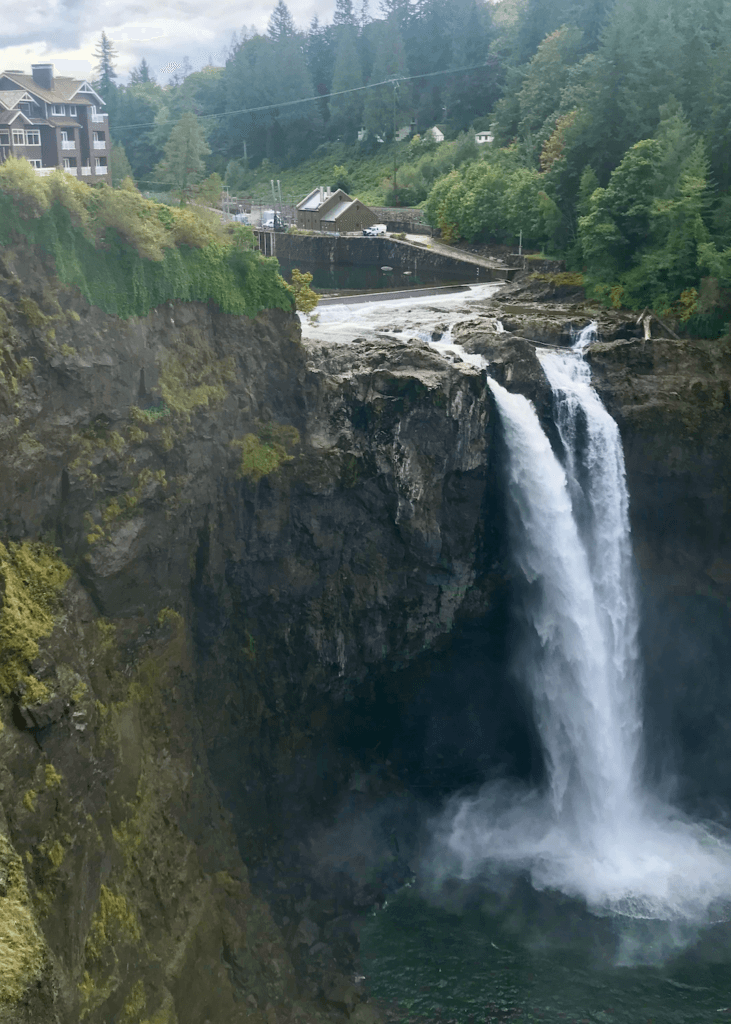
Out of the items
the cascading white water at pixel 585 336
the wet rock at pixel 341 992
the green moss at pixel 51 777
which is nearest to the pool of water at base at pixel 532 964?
the wet rock at pixel 341 992

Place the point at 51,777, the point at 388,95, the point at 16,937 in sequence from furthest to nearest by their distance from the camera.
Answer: the point at 388,95, the point at 51,777, the point at 16,937

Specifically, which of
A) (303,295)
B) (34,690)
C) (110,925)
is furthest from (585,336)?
(110,925)

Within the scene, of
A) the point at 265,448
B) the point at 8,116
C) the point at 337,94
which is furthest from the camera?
the point at 337,94

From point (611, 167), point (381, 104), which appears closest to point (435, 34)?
point (381, 104)

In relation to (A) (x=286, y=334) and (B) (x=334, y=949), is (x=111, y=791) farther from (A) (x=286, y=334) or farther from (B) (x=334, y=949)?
(A) (x=286, y=334)

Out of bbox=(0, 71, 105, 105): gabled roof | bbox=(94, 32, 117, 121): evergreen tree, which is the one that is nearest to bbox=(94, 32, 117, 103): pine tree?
bbox=(94, 32, 117, 121): evergreen tree

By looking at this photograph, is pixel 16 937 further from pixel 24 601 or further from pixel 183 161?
pixel 183 161

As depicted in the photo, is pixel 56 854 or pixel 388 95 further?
pixel 388 95
